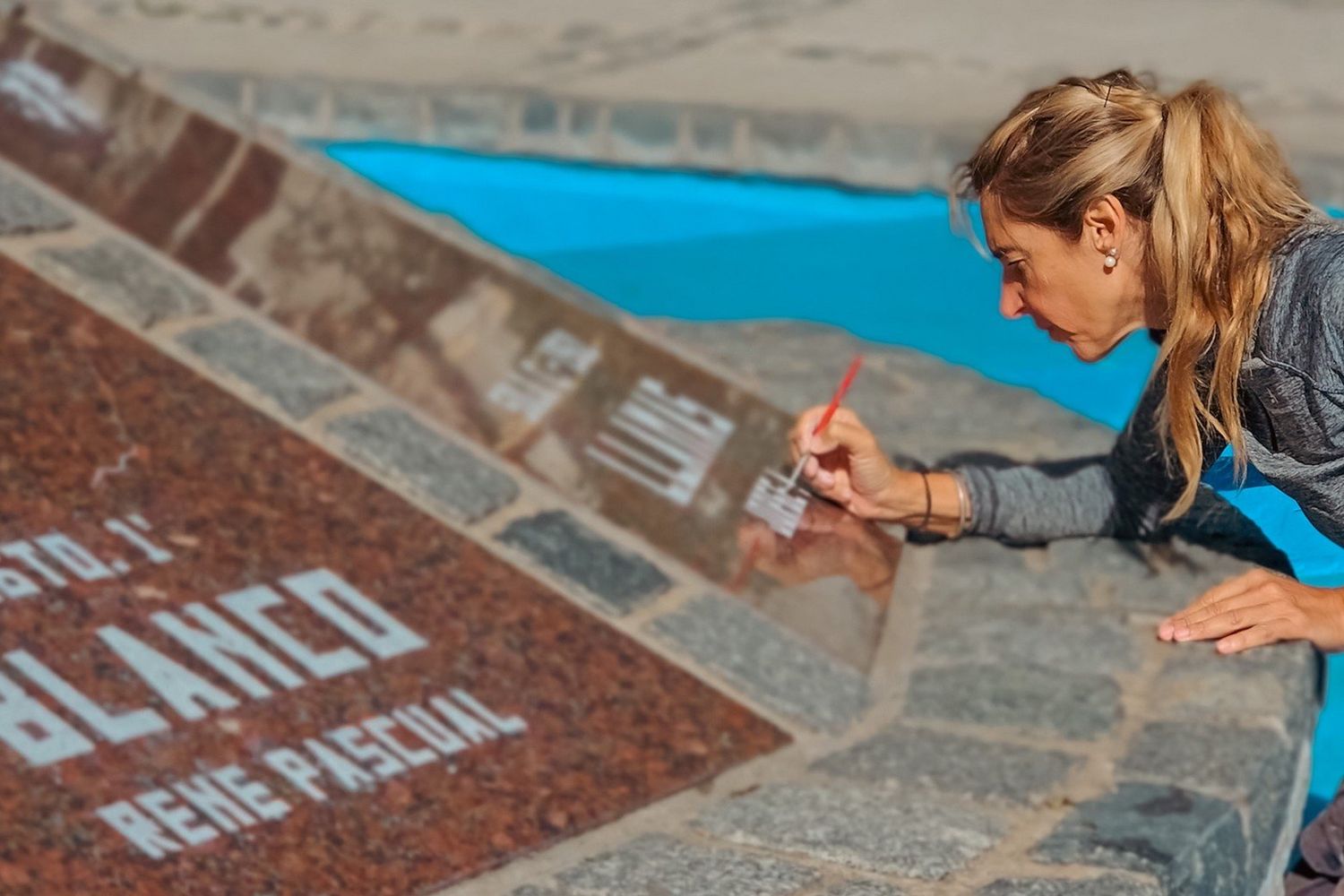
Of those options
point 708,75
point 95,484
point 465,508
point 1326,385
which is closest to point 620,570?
point 465,508

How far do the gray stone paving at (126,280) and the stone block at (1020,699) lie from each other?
155 cm

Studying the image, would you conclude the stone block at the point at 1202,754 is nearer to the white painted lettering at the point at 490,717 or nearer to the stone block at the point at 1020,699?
the stone block at the point at 1020,699

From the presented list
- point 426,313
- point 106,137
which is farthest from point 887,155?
point 106,137

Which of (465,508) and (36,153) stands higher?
(36,153)

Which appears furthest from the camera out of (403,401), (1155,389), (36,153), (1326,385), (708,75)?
(708,75)

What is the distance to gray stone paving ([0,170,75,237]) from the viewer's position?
356cm

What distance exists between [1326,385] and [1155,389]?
53 centimetres

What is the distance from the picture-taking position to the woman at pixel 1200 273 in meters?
2.06

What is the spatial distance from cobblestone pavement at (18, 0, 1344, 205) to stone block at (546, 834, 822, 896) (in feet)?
12.6

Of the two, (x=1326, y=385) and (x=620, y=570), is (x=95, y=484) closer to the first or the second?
(x=620, y=570)

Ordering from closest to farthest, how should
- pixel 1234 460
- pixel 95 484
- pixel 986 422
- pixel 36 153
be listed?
pixel 1234 460, pixel 95 484, pixel 36 153, pixel 986 422

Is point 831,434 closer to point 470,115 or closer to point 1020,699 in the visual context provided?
point 1020,699

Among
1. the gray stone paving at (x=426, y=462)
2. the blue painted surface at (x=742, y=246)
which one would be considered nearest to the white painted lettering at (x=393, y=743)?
the gray stone paving at (x=426, y=462)

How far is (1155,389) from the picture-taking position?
2588 mm
